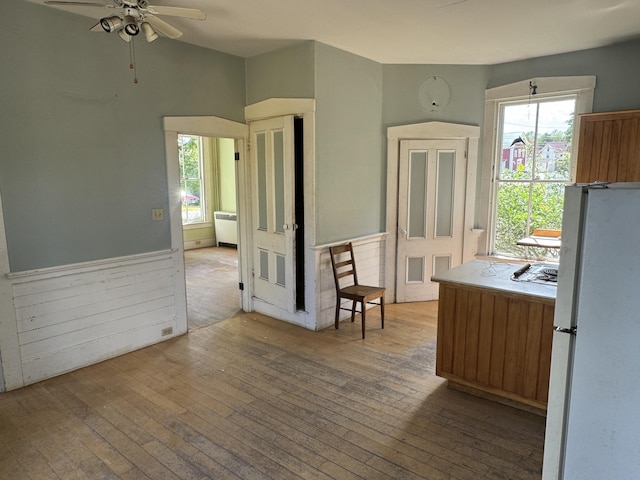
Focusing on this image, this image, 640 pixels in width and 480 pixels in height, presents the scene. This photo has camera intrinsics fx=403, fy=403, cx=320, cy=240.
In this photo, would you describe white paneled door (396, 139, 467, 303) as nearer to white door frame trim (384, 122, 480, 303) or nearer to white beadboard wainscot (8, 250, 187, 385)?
white door frame trim (384, 122, 480, 303)

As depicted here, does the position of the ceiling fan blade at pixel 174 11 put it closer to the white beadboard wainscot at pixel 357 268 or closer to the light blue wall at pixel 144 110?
the light blue wall at pixel 144 110

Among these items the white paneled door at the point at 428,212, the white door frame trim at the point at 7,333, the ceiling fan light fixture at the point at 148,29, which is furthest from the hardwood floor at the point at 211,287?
the ceiling fan light fixture at the point at 148,29

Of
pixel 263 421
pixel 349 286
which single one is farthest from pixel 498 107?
pixel 263 421

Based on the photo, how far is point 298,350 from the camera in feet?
12.0

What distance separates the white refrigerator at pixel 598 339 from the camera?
116cm

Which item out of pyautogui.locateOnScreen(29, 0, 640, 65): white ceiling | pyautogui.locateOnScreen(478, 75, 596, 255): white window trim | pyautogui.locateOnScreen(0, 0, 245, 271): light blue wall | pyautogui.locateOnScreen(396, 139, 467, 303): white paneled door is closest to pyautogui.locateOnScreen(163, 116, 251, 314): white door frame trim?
pyautogui.locateOnScreen(0, 0, 245, 271): light blue wall

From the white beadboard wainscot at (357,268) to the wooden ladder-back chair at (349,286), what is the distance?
3.5 inches

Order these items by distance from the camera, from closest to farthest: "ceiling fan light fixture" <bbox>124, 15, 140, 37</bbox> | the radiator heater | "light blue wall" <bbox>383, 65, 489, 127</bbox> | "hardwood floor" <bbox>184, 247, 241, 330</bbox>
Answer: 1. "ceiling fan light fixture" <bbox>124, 15, 140, 37</bbox>
2. "hardwood floor" <bbox>184, 247, 241, 330</bbox>
3. "light blue wall" <bbox>383, 65, 489, 127</bbox>
4. the radiator heater

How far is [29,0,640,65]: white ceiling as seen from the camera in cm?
299

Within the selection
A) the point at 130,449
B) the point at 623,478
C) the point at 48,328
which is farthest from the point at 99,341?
the point at 623,478

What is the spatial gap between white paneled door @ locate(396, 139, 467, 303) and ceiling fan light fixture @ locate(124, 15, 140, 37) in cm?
306

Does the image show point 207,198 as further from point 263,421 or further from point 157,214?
point 263,421

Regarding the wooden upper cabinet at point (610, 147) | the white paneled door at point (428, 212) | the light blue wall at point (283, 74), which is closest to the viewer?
the wooden upper cabinet at point (610, 147)

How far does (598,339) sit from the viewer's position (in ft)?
4.01
